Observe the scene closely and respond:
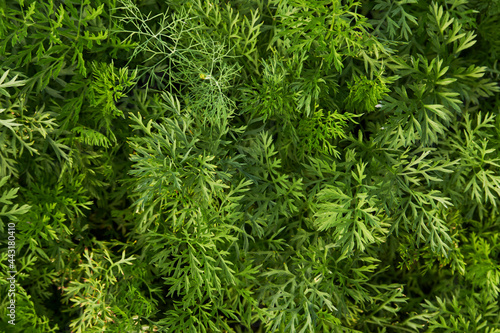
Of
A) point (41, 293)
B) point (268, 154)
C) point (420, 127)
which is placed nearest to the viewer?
point (420, 127)

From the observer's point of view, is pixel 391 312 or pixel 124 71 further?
pixel 391 312

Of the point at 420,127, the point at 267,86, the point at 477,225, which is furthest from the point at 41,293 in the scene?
the point at 477,225

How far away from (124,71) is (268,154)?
0.70 m

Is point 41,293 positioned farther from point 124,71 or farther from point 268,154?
point 268,154

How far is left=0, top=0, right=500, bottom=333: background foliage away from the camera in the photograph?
1.86m

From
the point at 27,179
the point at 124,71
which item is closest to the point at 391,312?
the point at 124,71

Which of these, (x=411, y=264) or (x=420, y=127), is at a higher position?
(x=420, y=127)

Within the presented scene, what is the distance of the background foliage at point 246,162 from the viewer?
1.86 meters

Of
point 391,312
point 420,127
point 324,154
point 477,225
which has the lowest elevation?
point 391,312

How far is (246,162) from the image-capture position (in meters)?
2.05

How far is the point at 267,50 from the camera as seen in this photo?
208cm

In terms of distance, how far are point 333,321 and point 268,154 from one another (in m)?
0.80

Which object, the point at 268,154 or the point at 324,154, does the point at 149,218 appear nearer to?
the point at 268,154

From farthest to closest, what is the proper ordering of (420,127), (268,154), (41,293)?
(41,293) → (268,154) → (420,127)
